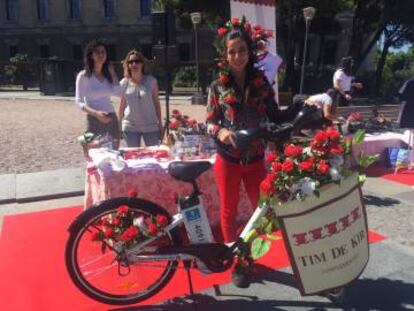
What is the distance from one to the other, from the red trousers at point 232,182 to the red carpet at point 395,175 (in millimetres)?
3962

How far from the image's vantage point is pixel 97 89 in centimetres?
533

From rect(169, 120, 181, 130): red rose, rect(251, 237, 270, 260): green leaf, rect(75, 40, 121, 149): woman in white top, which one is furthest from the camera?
rect(75, 40, 121, 149): woman in white top

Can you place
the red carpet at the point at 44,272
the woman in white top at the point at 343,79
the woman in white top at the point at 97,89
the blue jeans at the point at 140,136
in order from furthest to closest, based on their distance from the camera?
1. the woman in white top at the point at 343,79
2. the blue jeans at the point at 140,136
3. the woman in white top at the point at 97,89
4. the red carpet at the point at 44,272

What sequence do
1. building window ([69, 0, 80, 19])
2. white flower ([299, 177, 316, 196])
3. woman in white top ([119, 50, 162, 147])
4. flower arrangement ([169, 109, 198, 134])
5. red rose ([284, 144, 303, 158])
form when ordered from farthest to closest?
1. building window ([69, 0, 80, 19])
2. woman in white top ([119, 50, 162, 147])
3. flower arrangement ([169, 109, 198, 134])
4. red rose ([284, 144, 303, 158])
5. white flower ([299, 177, 316, 196])

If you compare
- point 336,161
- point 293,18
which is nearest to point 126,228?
point 336,161

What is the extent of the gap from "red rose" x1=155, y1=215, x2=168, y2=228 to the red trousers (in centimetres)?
55

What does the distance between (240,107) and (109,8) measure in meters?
39.2

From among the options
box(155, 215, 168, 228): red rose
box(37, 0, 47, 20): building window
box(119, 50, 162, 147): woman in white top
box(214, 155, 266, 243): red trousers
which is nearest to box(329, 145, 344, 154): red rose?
box(214, 155, 266, 243): red trousers

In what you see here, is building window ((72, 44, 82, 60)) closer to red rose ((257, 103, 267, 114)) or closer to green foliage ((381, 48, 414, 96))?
green foliage ((381, 48, 414, 96))

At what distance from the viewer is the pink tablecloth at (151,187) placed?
4.31 meters

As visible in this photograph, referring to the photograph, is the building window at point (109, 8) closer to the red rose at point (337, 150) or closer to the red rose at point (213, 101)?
the red rose at point (213, 101)

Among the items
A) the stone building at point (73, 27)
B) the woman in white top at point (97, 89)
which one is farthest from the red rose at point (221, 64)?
the stone building at point (73, 27)

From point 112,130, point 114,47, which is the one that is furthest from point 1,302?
point 114,47

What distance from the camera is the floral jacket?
3.42 metres
